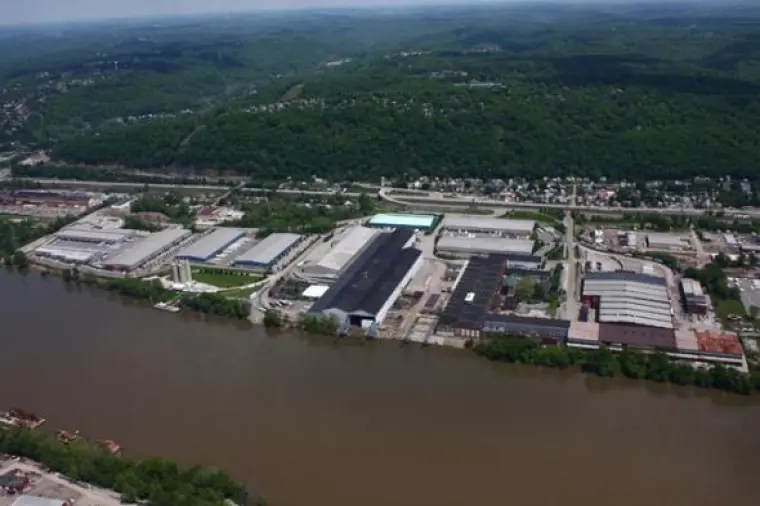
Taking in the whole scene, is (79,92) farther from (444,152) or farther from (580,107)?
(580,107)

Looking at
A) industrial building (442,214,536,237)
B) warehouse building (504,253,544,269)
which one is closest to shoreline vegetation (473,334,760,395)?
warehouse building (504,253,544,269)

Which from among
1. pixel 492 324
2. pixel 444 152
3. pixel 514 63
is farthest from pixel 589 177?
pixel 514 63

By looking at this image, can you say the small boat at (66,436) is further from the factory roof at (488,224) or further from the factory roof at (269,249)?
the factory roof at (488,224)

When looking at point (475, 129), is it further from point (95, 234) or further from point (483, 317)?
point (483, 317)

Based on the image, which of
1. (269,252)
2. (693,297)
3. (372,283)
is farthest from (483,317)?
(269,252)

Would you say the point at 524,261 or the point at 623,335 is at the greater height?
the point at 524,261

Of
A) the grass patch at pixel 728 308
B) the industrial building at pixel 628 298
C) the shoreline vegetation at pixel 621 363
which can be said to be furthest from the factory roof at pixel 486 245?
the shoreline vegetation at pixel 621 363

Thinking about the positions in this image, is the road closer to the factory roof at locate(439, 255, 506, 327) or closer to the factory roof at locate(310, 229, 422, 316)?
the factory roof at locate(439, 255, 506, 327)
